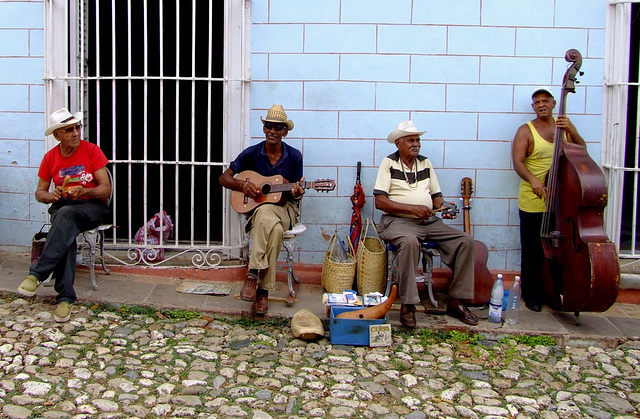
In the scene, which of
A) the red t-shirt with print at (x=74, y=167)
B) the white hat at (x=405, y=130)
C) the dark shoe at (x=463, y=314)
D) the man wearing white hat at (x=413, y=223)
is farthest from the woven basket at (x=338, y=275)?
the red t-shirt with print at (x=74, y=167)

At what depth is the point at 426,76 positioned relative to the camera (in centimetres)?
564

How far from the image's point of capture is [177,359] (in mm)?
4254

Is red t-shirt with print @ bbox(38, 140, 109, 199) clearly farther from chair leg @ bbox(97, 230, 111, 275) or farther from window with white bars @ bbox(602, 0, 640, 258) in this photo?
window with white bars @ bbox(602, 0, 640, 258)

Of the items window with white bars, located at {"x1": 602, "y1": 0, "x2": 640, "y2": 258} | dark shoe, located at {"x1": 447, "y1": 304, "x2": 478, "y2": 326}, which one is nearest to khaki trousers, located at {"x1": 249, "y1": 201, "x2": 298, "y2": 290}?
dark shoe, located at {"x1": 447, "y1": 304, "x2": 478, "y2": 326}

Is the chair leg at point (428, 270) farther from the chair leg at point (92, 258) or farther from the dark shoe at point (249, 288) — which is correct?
the chair leg at point (92, 258)

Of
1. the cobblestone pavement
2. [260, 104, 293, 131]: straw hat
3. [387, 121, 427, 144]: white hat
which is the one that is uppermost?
[260, 104, 293, 131]: straw hat

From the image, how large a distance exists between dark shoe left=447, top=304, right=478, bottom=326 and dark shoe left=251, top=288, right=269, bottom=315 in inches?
53.9

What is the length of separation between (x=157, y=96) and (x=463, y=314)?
364 cm

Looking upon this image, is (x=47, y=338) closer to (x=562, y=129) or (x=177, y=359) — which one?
(x=177, y=359)

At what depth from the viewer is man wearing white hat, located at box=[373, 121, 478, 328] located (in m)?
4.95

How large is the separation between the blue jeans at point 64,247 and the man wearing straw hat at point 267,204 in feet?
3.53

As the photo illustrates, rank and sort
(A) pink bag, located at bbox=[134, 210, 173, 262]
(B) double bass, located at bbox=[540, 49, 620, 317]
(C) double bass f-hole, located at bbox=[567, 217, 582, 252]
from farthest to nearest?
1. (A) pink bag, located at bbox=[134, 210, 173, 262]
2. (C) double bass f-hole, located at bbox=[567, 217, 582, 252]
3. (B) double bass, located at bbox=[540, 49, 620, 317]

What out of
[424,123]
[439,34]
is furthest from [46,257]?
[439,34]

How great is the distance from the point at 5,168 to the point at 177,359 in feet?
9.00
